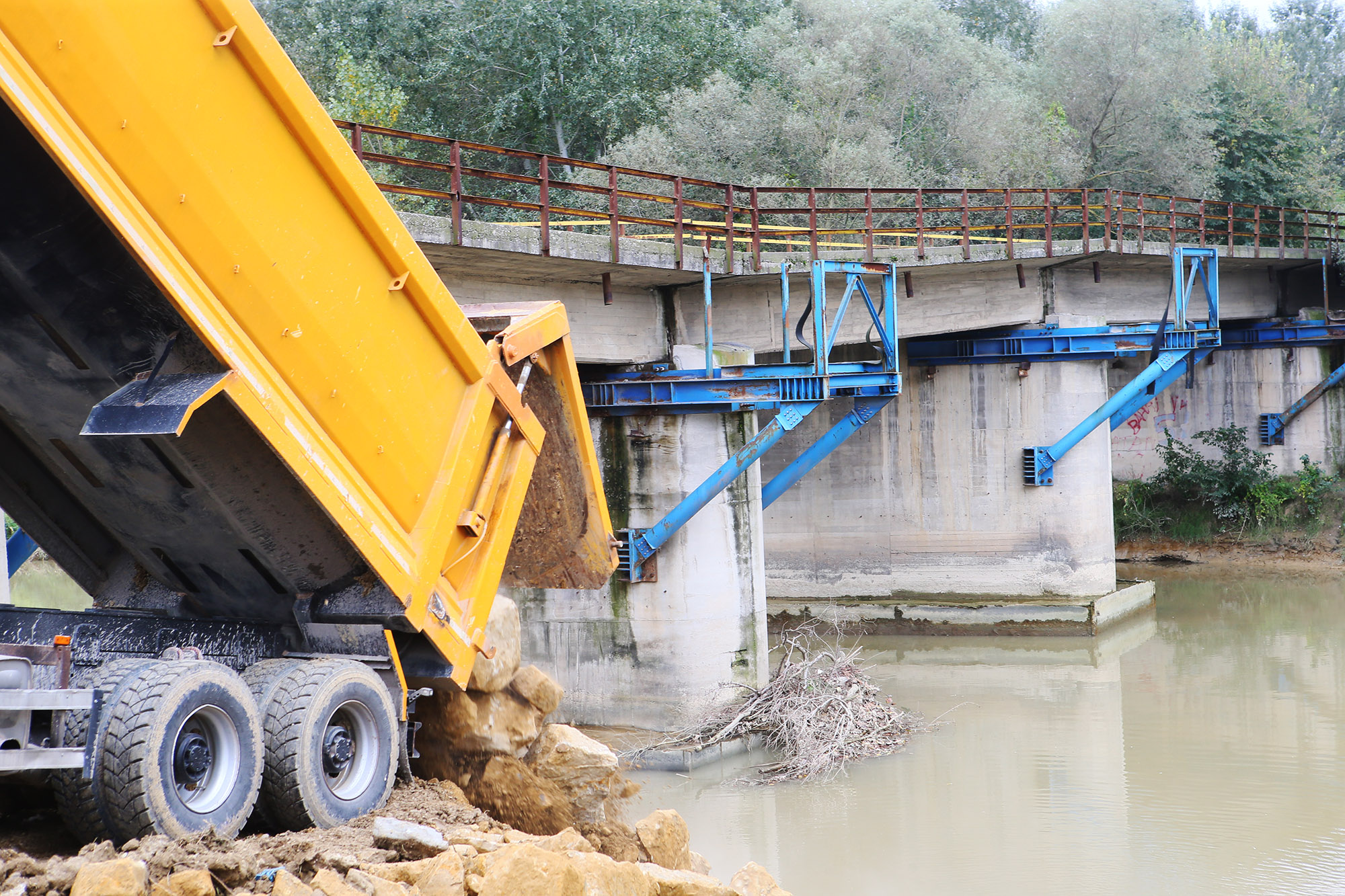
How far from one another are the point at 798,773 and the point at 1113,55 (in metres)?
28.6

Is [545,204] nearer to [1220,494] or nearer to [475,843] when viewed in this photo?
[475,843]

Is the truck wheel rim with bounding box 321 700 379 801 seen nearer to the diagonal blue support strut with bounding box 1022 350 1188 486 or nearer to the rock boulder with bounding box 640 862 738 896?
the rock boulder with bounding box 640 862 738 896

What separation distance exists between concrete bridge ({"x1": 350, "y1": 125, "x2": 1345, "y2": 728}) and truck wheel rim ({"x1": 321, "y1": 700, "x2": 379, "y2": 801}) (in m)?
6.05

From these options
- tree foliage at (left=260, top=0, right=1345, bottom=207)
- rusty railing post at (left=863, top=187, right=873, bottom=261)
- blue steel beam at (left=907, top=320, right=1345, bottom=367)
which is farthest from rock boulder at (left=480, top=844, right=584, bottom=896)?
tree foliage at (left=260, top=0, right=1345, bottom=207)

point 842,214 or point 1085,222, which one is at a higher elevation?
point 842,214

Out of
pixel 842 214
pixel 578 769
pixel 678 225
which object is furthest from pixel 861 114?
pixel 578 769

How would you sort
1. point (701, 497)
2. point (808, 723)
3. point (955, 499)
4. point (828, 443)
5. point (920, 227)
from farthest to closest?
point (955, 499) → point (920, 227) → point (828, 443) → point (701, 497) → point (808, 723)

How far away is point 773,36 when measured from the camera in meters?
31.5

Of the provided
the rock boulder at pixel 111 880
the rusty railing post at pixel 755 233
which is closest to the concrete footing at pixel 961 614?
the rusty railing post at pixel 755 233

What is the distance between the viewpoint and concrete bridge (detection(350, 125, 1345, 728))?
567 inches

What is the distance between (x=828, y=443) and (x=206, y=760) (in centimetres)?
1191

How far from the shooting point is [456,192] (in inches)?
442

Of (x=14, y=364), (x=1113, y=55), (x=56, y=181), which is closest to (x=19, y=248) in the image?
(x=56, y=181)

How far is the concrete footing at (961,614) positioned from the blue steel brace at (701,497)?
720cm
